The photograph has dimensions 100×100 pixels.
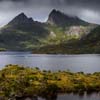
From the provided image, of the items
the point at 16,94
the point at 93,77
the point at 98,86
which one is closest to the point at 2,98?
the point at 16,94

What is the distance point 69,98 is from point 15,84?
26.5 m

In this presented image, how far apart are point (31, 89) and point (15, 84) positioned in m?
8.38

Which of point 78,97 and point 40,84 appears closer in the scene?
point 78,97

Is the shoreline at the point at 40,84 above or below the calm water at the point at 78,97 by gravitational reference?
above

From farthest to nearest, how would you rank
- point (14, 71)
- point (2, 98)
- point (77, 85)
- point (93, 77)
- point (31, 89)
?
point (93, 77) → point (14, 71) → point (77, 85) → point (31, 89) → point (2, 98)

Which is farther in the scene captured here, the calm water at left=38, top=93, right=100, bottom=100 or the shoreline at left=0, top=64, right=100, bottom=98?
the shoreline at left=0, top=64, right=100, bottom=98

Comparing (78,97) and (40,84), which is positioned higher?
(40,84)

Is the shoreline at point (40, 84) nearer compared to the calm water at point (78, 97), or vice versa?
the calm water at point (78, 97)

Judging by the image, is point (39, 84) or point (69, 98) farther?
point (39, 84)

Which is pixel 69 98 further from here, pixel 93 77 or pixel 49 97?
pixel 93 77

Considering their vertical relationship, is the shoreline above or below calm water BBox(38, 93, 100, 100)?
above

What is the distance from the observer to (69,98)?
148 meters

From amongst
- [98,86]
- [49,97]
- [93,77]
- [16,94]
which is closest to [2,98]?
[16,94]

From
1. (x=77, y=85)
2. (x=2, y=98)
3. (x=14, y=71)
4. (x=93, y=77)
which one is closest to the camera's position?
(x=2, y=98)
